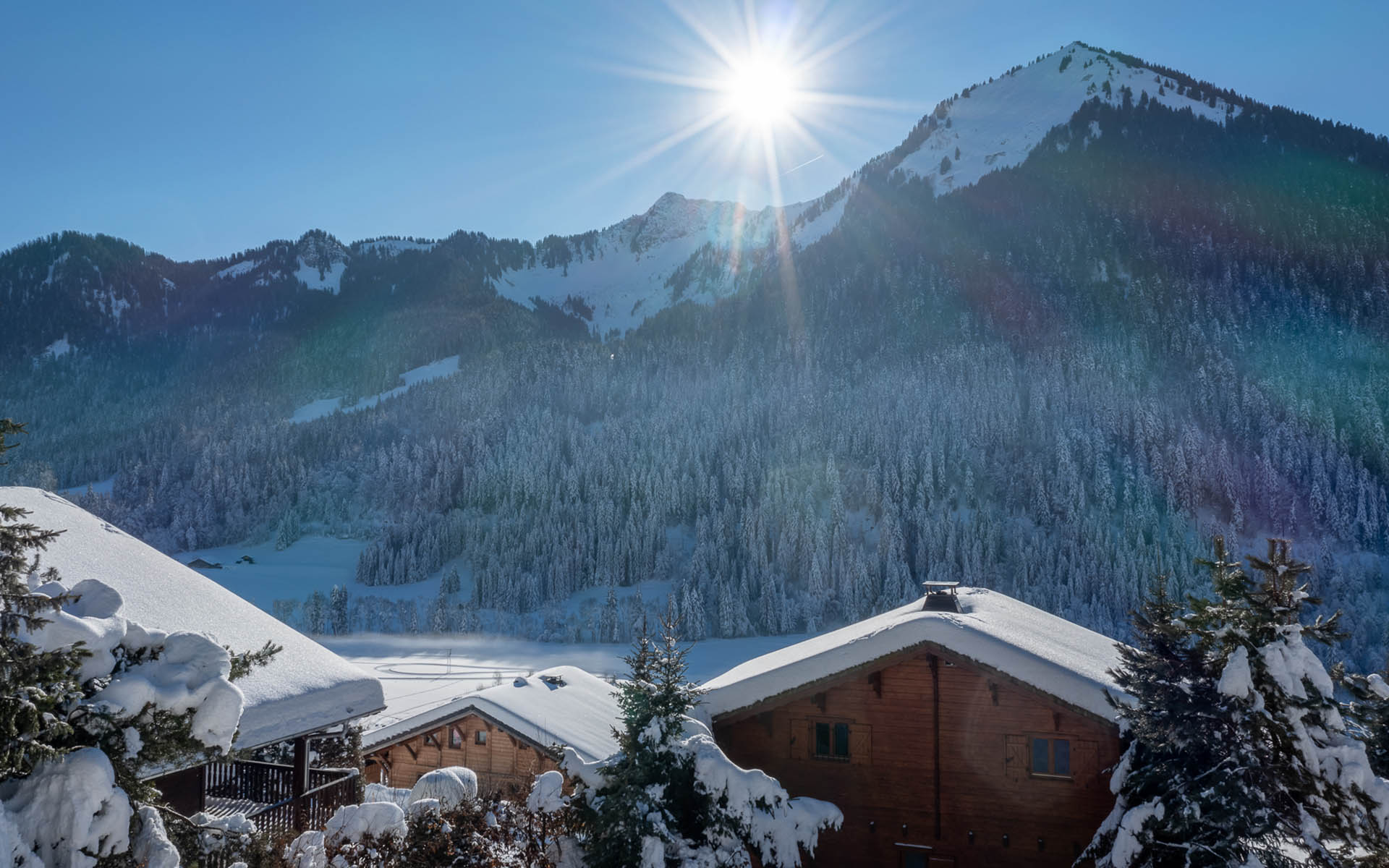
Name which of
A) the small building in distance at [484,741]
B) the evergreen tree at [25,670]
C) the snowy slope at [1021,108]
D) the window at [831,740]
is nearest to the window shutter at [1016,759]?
the window at [831,740]

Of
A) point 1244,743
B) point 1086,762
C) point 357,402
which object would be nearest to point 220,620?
point 1244,743

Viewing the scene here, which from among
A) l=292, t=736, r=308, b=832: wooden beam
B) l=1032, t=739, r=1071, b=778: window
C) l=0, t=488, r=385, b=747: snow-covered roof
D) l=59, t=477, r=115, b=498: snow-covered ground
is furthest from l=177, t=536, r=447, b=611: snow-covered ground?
l=1032, t=739, r=1071, b=778: window

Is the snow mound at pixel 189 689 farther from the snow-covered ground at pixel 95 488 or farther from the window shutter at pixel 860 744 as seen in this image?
the snow-covered ground at pixel 95 488

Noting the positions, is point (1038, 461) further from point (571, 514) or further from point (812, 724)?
point (812, 724)

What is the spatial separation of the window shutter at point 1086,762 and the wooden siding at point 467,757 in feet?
43.3

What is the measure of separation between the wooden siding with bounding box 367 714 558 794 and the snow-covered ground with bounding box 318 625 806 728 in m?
17.3

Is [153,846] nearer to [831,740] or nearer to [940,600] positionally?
[831,740]

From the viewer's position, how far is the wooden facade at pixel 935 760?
1240cm

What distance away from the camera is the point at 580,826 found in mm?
10906

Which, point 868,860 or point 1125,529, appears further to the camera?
point 1125,529

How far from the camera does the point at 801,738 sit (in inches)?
531

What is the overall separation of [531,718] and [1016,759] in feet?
42.9

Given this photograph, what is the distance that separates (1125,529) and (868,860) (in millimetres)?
84299

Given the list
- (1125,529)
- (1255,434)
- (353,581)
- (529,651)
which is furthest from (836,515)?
(353,581)
